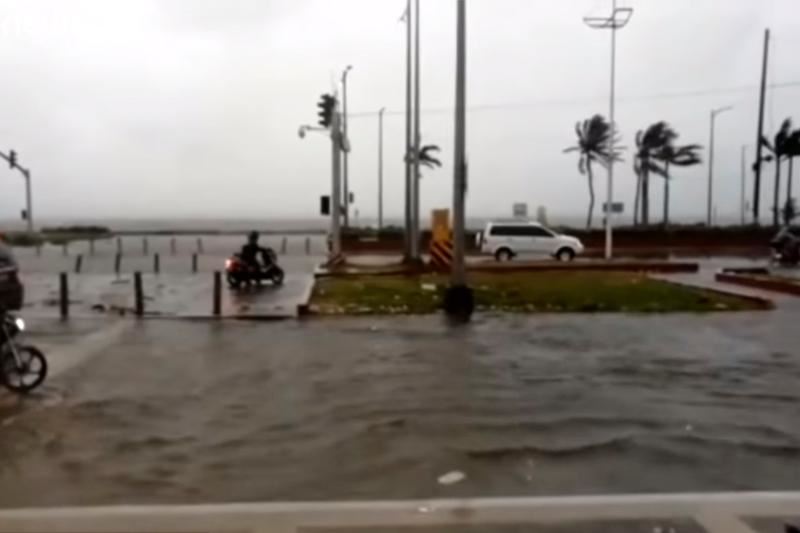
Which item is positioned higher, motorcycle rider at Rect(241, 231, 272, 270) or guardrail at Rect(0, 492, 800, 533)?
guardrail at Rect(0, 492, 800, 533)

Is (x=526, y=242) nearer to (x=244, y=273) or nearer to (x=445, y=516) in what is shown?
(x=244, y=273)

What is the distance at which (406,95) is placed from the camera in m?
43.7

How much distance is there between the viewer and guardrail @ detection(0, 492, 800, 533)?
6961 mm

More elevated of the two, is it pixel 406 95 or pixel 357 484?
pixel 406 95

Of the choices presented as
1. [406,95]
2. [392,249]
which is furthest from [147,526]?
[392,249]

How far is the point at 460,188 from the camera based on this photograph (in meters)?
24.4

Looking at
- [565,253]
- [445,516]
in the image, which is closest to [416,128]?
[565,253]

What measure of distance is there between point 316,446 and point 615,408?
11.4 ft

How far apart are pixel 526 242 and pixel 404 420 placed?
39611 mm

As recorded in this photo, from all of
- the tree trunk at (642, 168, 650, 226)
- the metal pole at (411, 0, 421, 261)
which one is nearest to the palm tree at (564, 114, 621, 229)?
the tree trunk at (642, 168, 650, 226)

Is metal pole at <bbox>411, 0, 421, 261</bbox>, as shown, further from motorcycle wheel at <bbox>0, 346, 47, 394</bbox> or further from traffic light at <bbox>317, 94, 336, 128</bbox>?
motorcycle wheel at <bbox>0, 346, 47, 394</bbox>

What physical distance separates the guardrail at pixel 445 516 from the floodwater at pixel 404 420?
616 mm

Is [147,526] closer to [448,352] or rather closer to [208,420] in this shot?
[208,420]

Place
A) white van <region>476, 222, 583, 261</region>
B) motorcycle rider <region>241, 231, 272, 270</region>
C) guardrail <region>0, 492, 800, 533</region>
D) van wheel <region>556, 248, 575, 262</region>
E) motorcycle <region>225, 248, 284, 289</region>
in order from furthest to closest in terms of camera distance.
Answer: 1. white van <region>476, 222, 583, 261</region>
2. van wheel <region>556, 248, 575, 262</region>
3. motorcycle rider <region>241, 231, 272, 270</region>
4. motorcycle <region>225, 248, 284, 289</region>
5. guardrail <region>0, 492, 800, 533</region>
